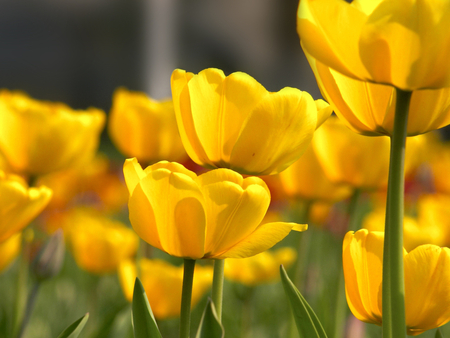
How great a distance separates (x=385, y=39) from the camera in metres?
0.28

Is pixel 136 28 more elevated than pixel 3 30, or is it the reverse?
pixel 136 28

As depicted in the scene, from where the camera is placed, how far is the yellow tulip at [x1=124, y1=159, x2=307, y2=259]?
0.32 metres

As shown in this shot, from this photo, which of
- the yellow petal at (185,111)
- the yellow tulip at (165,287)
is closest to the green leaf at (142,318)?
the yellow petal at (185,111)

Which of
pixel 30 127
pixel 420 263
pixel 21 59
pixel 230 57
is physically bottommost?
pixel 420 263

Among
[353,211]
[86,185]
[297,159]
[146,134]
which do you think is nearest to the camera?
[297,159]

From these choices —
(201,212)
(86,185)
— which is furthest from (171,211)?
(86,185)

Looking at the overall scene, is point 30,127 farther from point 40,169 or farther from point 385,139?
point 385,139

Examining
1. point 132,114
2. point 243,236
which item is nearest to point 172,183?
point 243,236

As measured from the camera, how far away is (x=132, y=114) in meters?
0.76

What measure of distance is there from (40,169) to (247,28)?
627cm

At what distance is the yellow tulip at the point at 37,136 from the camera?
67 centimetres

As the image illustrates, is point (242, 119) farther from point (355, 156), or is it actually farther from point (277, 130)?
point (355, 156)

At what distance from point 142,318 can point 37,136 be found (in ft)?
1.40

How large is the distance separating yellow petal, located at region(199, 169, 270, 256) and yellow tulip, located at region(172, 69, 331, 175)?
0.05 meters
